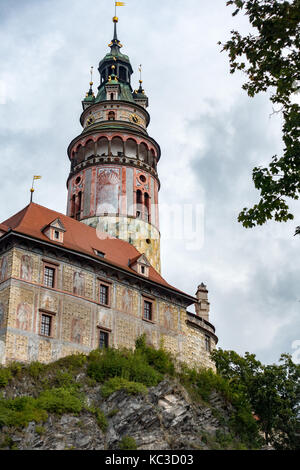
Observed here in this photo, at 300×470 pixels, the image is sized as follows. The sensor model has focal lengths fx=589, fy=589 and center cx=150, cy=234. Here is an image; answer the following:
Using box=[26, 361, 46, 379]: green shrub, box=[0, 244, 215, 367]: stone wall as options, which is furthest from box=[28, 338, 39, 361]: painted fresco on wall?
box=[26, 361, 46, 379]: green shrub

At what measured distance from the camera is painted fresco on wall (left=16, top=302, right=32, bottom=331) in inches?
1141

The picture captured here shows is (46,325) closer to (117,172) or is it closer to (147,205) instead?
(147,205)

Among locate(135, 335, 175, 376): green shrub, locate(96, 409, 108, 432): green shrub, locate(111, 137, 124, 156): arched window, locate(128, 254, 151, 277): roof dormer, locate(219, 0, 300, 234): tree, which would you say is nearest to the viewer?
locate(219, 0, 300, 234): tree

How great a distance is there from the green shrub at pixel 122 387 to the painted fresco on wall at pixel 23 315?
4909 millimetres

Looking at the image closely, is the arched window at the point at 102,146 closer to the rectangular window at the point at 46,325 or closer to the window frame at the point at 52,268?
the window frame at the point at 52,268

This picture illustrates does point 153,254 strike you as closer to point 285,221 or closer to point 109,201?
point 109,201

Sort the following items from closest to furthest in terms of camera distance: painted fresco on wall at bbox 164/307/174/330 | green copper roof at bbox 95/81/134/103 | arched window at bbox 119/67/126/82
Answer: painted fresco on wall at bbox 164/307/174/330, green copper roof at bbox 95/81/134/103, arched window at bbox 119/67/126/82

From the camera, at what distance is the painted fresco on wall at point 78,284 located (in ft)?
105

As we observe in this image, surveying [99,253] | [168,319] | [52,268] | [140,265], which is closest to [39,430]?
[52,268]

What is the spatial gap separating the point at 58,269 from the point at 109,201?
13.3m

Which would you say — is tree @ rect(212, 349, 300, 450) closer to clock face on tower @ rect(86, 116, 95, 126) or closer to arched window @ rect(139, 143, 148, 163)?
arched window @ rect(139, 143, 148, 163)

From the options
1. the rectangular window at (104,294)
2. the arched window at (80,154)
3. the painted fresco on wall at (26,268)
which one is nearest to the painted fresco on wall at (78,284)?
the rectangular window at (104,294)

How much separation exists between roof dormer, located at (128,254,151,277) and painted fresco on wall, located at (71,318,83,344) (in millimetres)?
6131

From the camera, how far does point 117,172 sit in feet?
149
